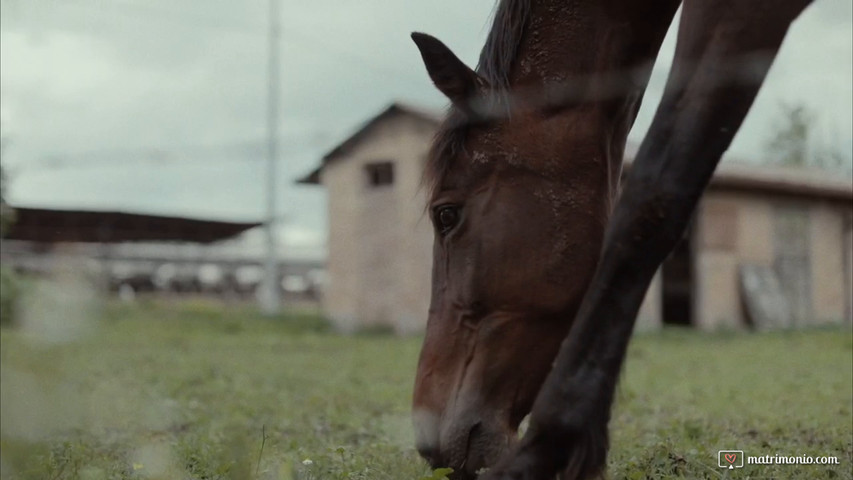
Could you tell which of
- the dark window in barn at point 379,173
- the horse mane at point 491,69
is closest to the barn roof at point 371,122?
the dark window in barn at point 379,173

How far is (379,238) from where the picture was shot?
16625 millimetres

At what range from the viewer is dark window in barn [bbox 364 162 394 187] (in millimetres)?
17047

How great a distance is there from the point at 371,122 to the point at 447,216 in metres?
14.3

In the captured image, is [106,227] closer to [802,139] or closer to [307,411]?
[307,411]

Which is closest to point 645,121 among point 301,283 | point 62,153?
point 62,153

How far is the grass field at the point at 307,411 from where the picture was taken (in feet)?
3.42

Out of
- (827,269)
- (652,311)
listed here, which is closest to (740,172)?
(827,269)

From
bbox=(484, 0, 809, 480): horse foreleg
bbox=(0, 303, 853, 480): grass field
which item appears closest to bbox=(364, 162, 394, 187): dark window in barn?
bbox=(0, 303, 853, 480): grass field

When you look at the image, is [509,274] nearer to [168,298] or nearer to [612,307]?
[612,307]

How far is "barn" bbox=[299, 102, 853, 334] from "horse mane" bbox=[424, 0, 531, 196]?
12395 mm

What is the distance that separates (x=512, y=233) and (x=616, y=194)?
0.41 m

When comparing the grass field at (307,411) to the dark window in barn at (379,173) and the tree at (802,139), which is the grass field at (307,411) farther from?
the dark window in barn at (379,173)

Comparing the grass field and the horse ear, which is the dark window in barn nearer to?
the grass field

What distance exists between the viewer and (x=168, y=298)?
737 inches
